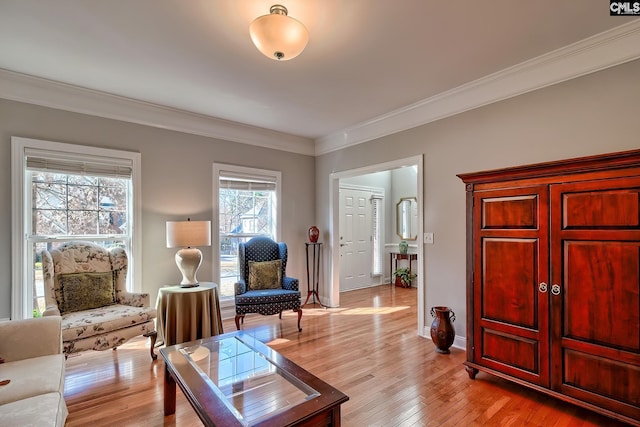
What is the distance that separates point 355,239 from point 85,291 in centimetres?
435

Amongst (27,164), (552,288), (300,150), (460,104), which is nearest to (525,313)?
(552,288)

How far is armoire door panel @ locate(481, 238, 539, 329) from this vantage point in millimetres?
2131

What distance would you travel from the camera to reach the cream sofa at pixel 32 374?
130 cm

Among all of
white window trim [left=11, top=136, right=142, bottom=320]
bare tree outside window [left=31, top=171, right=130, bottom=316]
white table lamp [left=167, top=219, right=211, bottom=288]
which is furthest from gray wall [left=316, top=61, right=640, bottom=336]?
white window trim [left=11, top=136, right=142, bottom=320]

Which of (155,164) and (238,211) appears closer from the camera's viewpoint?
(155,164)

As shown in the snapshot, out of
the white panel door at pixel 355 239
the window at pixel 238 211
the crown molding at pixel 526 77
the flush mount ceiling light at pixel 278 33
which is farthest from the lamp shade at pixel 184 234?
the white panel door at pixel 355 239

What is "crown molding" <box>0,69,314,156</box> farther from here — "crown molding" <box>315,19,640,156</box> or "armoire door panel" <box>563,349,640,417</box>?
"armoire door panel" <box>563,349,640,417</box>

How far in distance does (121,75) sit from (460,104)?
3250mm

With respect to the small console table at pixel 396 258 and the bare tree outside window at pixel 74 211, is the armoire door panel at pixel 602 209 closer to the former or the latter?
the bare tree outside window at pixel 74 211

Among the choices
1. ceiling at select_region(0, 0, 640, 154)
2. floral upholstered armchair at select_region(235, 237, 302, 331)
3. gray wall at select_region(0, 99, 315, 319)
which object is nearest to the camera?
ceiling at select_region(0, 0, 640, 154)

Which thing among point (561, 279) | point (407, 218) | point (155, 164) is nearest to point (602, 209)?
point (561, 279)

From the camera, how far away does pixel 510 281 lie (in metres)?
2.23

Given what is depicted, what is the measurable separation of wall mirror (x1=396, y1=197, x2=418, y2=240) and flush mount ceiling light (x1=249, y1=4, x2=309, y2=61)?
4.86m

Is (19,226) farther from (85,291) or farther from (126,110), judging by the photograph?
(126,110)
